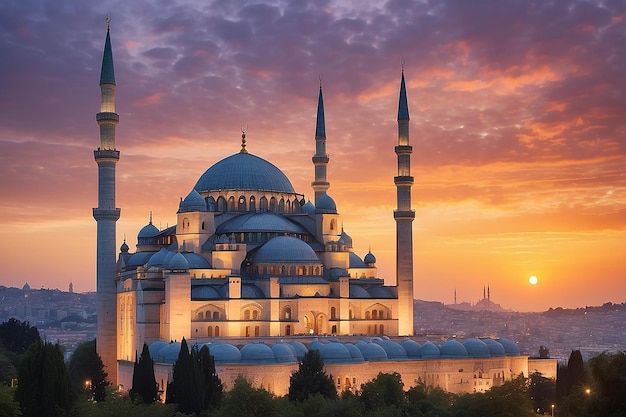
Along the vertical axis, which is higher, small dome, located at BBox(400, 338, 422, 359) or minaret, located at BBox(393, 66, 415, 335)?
minaret, located at BBox(393, 66, 415, 335)

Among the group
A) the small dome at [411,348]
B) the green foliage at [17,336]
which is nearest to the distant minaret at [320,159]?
the small dome at [411,348]

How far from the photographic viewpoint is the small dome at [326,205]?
6112cm

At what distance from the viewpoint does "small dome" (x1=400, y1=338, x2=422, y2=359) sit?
53031 mm

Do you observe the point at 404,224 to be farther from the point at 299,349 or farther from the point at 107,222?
the point at 107,222

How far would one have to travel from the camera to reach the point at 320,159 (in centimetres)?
6538

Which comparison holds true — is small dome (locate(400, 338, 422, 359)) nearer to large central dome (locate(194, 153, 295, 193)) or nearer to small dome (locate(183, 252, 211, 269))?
small dome (locate(183, 252, 211, 269))

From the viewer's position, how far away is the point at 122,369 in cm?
5525

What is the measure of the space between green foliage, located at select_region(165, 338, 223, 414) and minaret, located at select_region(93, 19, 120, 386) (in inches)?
647

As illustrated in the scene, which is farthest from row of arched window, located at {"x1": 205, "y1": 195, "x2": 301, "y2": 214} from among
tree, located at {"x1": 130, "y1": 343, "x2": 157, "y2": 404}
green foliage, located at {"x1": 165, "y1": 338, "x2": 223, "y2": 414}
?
green foliage, located at {"x1": 165, "y1": 338, "x2": 223, "y2": 414}

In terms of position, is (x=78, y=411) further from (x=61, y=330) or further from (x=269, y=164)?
(x=61, y=330)

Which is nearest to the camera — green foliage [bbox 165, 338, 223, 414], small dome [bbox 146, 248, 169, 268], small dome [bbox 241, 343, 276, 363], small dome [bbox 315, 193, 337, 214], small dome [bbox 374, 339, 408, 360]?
green foliage [bbox 165, 338, 223, 414]

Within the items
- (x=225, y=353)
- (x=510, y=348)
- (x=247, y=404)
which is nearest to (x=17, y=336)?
(x=225, y=353)

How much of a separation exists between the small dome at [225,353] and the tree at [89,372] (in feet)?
19.8

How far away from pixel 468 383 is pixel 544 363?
18.0ft
